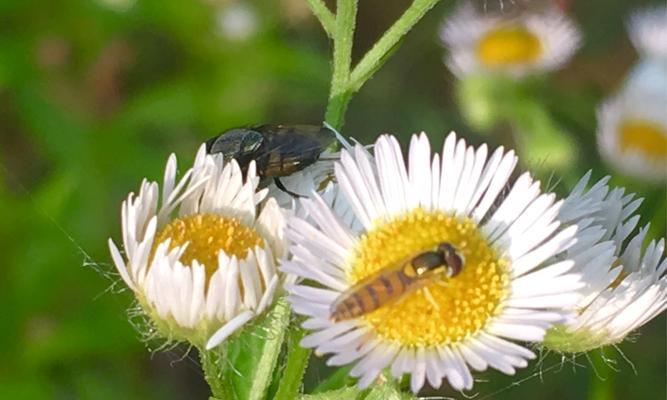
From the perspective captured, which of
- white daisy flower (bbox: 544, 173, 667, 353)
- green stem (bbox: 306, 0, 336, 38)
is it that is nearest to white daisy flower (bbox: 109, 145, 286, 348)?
green stem (bbox: 306, 0, 336, 38)

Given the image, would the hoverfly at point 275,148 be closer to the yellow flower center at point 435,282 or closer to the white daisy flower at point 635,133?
the yellow flower center at point 435,282

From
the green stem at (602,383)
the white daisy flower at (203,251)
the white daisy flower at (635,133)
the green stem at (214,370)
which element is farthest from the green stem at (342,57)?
the white daisy flower at (635,133)

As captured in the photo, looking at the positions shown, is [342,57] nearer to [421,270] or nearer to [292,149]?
[292,149]

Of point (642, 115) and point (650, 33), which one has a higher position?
point (650, 33)

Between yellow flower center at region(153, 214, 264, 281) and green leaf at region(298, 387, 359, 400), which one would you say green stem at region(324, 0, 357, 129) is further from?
green leaf at region(298, 387, 359, 400)

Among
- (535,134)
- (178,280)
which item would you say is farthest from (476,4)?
(178,280)

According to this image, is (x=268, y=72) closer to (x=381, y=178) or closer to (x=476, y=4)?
(x=476, y=4)

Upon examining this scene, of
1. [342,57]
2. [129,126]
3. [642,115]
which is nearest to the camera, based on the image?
[342,57]

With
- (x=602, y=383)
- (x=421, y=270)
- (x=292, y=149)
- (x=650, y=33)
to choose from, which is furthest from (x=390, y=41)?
(x=650, y=33)
